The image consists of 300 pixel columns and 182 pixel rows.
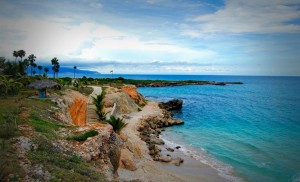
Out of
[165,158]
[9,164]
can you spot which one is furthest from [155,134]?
[9,164]

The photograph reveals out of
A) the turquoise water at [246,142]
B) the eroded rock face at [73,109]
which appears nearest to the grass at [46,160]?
the eroded rock face at [73,109]

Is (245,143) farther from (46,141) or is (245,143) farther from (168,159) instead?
(46,141)

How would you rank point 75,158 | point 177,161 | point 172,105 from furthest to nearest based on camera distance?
point 172,105
point 177,161
point 75,158

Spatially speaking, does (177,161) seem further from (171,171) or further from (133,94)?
(133,94)

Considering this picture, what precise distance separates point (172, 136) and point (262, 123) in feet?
67.8

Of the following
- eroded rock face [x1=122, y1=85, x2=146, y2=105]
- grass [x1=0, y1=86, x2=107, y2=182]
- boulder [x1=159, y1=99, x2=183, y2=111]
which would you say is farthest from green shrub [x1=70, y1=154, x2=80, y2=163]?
boulder [x1=159, y1=99, x2=183, y2=111]

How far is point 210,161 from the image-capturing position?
84.7 feet

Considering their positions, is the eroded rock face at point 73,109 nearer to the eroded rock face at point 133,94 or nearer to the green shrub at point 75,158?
the green shrub at point 75,158

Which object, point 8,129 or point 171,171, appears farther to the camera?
point 171,171

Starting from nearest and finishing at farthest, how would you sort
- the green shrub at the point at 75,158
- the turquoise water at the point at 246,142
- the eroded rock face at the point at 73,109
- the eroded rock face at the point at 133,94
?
the green shrub at the point at 75,158 → the turquoise water at the point at 246,142 → the eroded rock face at the point at 73,109 → the eroded rock face at the point at 133,94

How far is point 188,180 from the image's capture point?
20719mm

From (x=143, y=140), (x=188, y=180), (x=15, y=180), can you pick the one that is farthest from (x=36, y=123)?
(x=143, y=140)

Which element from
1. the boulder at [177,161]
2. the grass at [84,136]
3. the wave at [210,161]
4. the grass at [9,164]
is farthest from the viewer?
the boulder at [177,161]

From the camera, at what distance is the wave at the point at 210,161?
22141 millimetres
